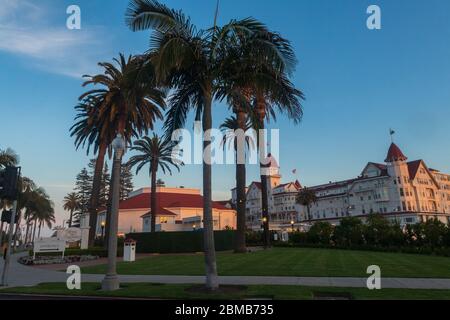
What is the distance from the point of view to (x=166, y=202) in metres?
64.1

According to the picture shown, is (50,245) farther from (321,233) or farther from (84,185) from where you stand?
(84,185)

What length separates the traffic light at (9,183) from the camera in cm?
1352

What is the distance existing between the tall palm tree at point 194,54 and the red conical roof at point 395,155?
70.7 m

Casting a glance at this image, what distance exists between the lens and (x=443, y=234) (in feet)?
90.3

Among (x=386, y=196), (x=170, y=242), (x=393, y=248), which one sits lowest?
(x=393, y=248)

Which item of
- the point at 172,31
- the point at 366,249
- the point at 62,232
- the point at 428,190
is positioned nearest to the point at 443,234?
the point at 366,249

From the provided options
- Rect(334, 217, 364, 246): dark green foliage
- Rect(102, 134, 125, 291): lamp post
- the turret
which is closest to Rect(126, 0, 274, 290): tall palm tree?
Rect(102, 134, 125, 291): lamp post

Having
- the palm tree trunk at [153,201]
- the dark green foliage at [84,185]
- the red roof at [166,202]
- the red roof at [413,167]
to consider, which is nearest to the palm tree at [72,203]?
the dark green foliage at [84,185]

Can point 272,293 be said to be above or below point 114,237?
below

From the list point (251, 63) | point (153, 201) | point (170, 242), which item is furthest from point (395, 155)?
point (251, 63)

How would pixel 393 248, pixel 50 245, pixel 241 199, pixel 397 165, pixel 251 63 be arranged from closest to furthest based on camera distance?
1. pixel 251 63
2. pixel 50 245
3. pixel 393 248
4. pixel 241 199
5. pixel 397 165

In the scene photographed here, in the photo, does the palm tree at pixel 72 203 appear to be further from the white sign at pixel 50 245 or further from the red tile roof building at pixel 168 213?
the white sign at pixel 50 245

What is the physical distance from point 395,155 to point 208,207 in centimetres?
7209
